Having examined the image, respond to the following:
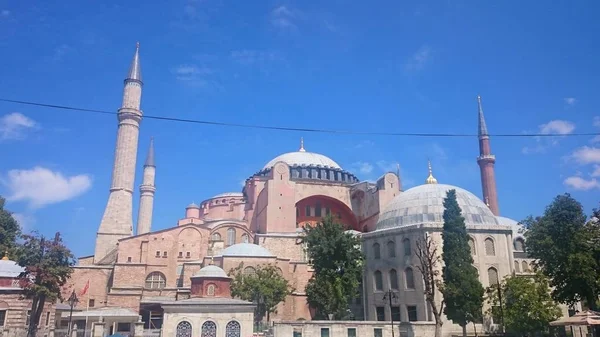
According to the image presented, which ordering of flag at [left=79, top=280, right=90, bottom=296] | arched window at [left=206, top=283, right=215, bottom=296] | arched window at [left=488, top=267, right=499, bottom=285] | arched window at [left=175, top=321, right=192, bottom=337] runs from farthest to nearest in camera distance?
flag at [left=79, top=280, right=90, bottom=296] < arched window at [left=488, top=267, right=499, bottom=285] < arched window at [left=206, top=283, right=215, bottom=296] < arched window at [left=175, top=321, right=192, bottom=337]

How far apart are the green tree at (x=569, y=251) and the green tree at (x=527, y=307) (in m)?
0.75

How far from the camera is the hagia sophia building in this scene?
26.5 metres

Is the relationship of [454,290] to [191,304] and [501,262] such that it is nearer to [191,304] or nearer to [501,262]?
[501,262]

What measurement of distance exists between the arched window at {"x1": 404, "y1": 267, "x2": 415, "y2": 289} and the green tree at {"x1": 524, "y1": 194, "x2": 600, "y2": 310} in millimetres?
6029

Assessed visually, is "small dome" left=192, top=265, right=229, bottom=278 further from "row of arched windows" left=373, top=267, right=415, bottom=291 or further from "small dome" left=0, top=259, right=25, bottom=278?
"row of arched windows" left=373, top=267, right=415, bottom=291

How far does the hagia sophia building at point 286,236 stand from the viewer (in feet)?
86.9

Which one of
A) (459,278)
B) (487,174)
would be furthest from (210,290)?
(487,174)

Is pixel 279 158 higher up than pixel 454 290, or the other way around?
pixel 279 158

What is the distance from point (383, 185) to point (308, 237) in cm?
1170

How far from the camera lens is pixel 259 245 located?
108 feet

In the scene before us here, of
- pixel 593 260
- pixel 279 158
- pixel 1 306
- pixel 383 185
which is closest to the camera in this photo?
pixel 593 260

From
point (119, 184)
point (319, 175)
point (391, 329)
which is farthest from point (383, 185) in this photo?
point (119, 184)

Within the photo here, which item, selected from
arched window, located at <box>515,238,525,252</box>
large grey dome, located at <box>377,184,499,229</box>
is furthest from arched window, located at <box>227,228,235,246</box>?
arched window, located at <box>515,238,525,252</box>

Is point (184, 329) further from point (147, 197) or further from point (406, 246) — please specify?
point (147, 197)
